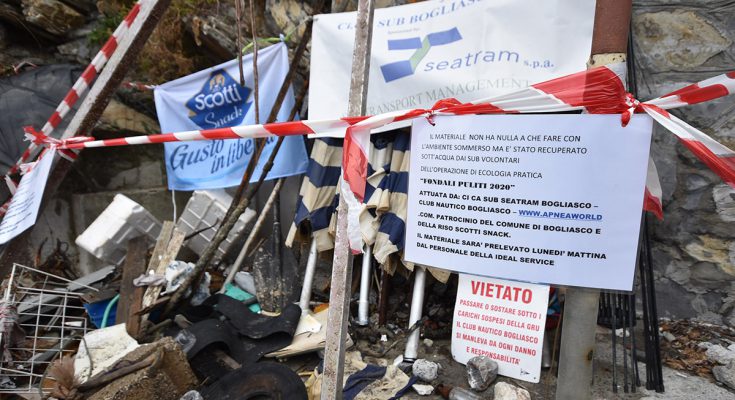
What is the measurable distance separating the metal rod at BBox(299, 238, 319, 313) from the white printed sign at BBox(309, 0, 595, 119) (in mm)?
1372

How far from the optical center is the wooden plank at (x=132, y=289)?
390cm

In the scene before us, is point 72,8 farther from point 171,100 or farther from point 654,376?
point 654,376

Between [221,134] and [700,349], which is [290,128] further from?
[700,349]

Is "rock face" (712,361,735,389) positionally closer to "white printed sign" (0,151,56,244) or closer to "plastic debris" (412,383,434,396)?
"plastic debris" (412,383,434,396)

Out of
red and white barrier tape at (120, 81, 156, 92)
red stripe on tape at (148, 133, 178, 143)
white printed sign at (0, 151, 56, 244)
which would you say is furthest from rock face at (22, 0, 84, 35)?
red stripe on tape at (148, 133, 178, 143)

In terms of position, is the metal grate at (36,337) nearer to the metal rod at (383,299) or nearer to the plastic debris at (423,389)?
the metal rod at (383,299)

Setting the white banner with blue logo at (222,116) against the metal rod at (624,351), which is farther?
the white banner with blue logo at (222,116)

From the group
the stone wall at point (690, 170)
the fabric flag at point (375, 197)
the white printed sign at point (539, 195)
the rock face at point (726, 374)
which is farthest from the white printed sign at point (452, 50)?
the rock face at point (726, 374)

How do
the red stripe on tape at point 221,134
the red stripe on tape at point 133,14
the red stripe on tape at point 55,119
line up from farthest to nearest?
the red stripe on tape at point 55,119 < the red stripe on tape at point 133,14 < the red stripe on tape at point 221,134

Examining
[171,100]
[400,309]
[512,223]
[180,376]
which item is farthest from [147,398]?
[171,100]

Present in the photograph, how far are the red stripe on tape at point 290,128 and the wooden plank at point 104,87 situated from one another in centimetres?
204

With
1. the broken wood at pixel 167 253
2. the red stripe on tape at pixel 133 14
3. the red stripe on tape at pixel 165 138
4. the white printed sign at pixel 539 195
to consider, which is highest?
the red stripe on tape at pixel 133 14

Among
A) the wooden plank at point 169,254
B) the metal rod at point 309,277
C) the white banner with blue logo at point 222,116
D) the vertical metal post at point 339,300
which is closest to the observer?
the vertical metal post at point 339,300

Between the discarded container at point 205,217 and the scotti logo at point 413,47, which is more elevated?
the scotti logo at point 413,47
